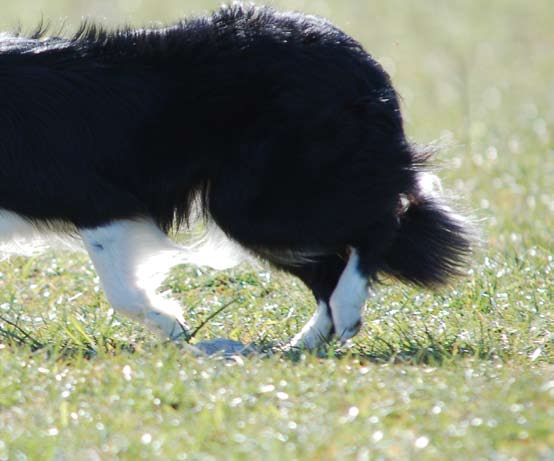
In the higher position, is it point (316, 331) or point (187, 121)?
point (187, 121)

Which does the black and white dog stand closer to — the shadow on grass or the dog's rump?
the dog's rump

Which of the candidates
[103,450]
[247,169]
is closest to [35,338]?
[247,169]

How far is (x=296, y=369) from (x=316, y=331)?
855 mm

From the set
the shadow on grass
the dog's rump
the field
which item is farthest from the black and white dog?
the field

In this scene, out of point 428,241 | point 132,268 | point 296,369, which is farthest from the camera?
point 428,241

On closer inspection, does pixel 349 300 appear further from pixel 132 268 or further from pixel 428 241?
pixel 132 268

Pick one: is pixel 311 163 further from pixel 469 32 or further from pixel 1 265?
pixel 469 32

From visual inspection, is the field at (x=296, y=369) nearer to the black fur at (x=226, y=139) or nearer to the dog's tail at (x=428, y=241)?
the dog's tail at (x=428, y=241)

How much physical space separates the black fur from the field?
0.49 m

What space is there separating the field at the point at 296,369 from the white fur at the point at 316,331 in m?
0.14

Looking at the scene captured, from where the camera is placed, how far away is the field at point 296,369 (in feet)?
11.0

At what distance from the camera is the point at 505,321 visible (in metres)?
5.04

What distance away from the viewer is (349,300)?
4.74 metres

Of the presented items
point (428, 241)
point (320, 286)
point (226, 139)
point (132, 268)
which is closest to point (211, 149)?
point (226, 139)
